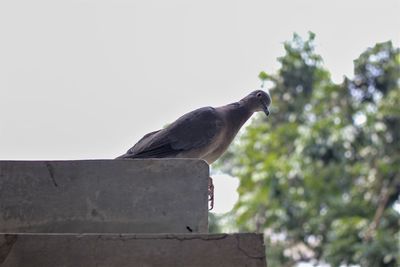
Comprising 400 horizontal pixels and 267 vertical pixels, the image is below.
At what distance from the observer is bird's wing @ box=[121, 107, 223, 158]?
19.7 ft

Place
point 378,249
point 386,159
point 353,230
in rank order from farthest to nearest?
point 386,159 < point 353,230 < point 378,249

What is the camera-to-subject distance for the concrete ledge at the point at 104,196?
365cm

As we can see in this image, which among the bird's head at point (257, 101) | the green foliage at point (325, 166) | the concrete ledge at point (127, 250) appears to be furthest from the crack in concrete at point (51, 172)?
the green foliage at point (325, 166)

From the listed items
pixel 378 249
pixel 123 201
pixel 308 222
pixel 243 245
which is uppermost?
pixel 308 222

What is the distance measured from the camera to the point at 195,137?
613 centimetres

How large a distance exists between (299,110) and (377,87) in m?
1.32

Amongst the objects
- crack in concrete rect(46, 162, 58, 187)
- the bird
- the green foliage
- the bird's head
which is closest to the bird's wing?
the bird

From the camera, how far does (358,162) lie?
13023mm

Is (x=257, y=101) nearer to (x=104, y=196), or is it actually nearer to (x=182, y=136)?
(x=182, y=136)

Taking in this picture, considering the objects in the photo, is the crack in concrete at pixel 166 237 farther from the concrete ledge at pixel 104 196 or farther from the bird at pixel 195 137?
the bird at pixel 195 137

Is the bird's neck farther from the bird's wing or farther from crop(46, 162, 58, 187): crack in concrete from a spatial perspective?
crop(46, 162, 58, 187): crack in concrete

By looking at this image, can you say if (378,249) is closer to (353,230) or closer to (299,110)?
(353,230)

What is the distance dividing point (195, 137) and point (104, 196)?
2.50 metres

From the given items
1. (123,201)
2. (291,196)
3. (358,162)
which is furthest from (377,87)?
(123,201)
